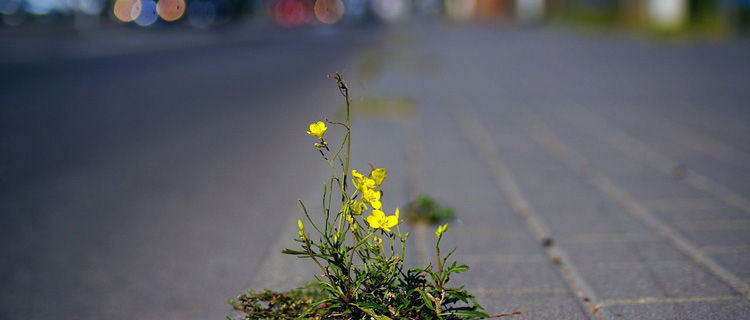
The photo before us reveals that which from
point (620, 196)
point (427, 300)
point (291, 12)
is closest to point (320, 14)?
point (291, 12)

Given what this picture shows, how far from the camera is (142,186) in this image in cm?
548

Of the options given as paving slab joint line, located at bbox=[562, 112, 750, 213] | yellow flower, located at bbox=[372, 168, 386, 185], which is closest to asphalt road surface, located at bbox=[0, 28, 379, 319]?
yellow flower, located at bbox=[372, 168, 386, 185]

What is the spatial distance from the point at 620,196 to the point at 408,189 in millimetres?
1365

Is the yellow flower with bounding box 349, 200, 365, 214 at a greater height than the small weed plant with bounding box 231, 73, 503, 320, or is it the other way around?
the yellow flower with bounding box 349, 200, 365, 214

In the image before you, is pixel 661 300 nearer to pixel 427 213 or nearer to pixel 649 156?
pixel 427 213

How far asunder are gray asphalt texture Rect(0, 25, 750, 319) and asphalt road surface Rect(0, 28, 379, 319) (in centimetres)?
2

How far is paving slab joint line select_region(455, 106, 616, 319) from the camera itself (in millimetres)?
2922

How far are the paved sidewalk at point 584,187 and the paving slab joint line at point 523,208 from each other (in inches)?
0.4

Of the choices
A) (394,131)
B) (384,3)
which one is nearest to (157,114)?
(394,131)

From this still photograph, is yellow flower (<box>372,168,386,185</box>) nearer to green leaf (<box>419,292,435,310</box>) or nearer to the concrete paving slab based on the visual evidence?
green leaf (<box>419,292,435,310</box>)

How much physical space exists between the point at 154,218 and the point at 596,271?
2.72 meters

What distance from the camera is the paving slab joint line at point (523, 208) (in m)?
2.92

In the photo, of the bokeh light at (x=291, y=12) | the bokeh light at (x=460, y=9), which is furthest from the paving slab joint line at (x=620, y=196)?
the bokeh light at (x=460, y=9)

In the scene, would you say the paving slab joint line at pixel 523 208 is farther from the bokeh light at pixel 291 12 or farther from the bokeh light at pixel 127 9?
the bokeh light at pixel 291 12
